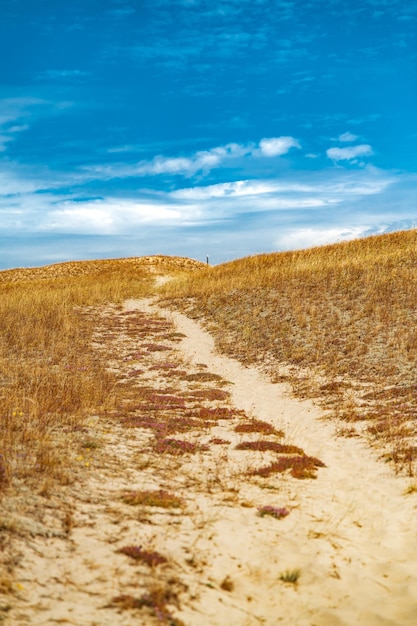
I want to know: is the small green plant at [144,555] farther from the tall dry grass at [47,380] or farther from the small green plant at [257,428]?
the small green plant at [257,428]

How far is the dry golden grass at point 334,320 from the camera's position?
16578 millimetres

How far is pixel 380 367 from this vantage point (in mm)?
19406

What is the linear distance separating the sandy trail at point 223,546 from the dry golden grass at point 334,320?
10.6 feet

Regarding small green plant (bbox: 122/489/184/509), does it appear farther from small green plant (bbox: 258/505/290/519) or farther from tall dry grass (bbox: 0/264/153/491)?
small green plant (bbox: 258/505/290/519)

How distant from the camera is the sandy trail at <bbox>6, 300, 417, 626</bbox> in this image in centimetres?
575

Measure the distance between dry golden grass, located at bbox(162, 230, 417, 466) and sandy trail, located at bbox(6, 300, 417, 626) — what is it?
3225mm

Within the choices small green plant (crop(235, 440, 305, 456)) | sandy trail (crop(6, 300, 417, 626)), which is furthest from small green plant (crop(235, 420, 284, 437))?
sandy trail (crop(6, 300, 417, 626))

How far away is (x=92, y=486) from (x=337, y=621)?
4580 mm

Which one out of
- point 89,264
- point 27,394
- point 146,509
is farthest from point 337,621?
point 89,264

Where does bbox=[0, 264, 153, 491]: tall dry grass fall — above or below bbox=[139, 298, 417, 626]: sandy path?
above

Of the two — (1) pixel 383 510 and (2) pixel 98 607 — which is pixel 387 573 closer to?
(1) pixel 383 510

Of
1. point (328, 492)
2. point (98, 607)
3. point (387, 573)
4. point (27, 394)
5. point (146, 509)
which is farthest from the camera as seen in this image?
point (27, 394)

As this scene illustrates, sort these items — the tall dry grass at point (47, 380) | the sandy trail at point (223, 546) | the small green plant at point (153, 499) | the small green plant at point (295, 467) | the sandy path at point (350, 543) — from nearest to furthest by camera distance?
the sandy trail at point (223, 546) → the sandy path at point (350, 543) → the small green plant at point (153, 499) → the tall dry grass at point (47, 380) → the small green plant at point (295, 467)

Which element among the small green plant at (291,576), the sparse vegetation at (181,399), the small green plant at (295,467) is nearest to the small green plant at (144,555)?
the sparse vegetation at (181,399)
